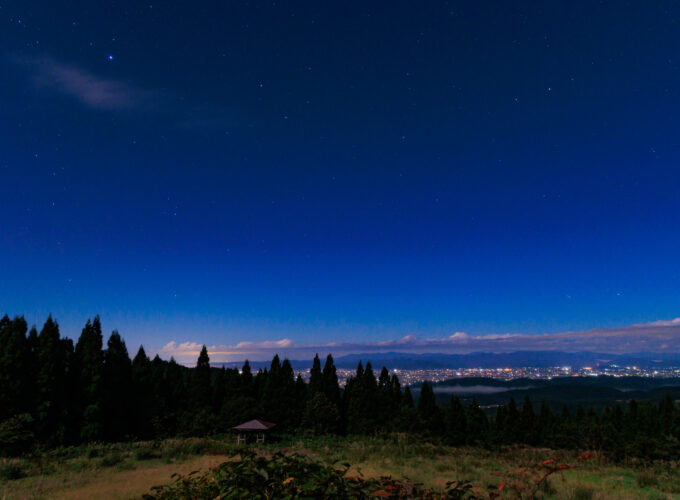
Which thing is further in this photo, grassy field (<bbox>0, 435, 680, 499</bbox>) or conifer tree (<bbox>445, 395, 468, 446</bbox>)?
conifer tree (<bbox>445, 395, 468, 446</bbox>)

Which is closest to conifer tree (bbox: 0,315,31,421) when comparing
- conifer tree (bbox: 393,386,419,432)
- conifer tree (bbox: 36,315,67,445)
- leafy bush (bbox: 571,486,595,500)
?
conifer tree (bbox: 36,315,67,445)

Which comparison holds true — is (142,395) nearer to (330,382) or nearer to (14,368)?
(14,368)

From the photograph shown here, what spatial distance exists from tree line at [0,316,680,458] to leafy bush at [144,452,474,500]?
24813 mm

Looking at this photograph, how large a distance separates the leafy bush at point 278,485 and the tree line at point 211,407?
2481 cm

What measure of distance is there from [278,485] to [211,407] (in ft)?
158

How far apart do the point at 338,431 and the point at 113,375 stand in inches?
1028

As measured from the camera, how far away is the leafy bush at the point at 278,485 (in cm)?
247

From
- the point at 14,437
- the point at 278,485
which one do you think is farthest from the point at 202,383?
the point at 278,485

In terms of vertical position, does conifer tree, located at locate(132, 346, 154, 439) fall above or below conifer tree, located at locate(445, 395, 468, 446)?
above

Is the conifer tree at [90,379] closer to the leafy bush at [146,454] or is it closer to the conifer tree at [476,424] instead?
the leafy bush at [146,454]

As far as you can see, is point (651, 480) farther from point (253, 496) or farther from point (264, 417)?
point (264, 417)

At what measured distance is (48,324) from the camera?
33844 millimetres

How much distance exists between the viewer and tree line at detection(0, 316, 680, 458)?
30422 millimetres

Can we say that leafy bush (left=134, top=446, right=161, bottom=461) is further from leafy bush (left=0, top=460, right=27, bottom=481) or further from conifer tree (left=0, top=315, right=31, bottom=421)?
conifer tree (left=0, top=315, right=31, bottom=421)
